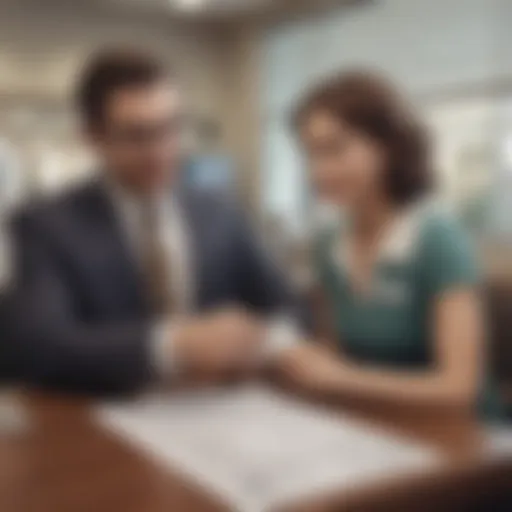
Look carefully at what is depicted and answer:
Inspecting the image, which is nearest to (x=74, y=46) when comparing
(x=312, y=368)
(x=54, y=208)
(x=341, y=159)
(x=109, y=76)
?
(x=109, y=76)

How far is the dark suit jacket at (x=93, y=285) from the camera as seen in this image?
662 mm

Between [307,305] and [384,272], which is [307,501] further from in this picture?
[307,305]

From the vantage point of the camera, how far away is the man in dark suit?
663 mm

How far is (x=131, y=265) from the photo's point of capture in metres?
0.73

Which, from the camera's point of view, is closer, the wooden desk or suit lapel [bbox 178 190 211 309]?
the wooden desk

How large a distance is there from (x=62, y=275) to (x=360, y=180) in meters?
0.30

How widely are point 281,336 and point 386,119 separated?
23cm

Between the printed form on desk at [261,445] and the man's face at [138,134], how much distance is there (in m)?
0.22

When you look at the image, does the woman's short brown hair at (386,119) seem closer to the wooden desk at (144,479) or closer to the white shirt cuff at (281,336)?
the white shirt cuff at (281,336)

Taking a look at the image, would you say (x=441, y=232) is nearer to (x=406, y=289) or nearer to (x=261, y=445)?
(x=406, y=289)

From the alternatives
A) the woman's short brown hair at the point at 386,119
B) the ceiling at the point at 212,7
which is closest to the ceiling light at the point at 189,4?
the ceiling at the point at 212,7

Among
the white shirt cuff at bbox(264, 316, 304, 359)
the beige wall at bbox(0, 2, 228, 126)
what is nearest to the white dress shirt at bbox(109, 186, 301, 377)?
A: the white shirt cuff at bbox(264, 316, 304, 359)

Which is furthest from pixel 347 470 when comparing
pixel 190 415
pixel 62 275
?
pixel 62 275

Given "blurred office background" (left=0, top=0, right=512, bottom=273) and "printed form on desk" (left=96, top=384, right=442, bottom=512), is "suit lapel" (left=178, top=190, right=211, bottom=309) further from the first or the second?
"printed form on desk" (left=96, top=384, right=442, bottom=512)
